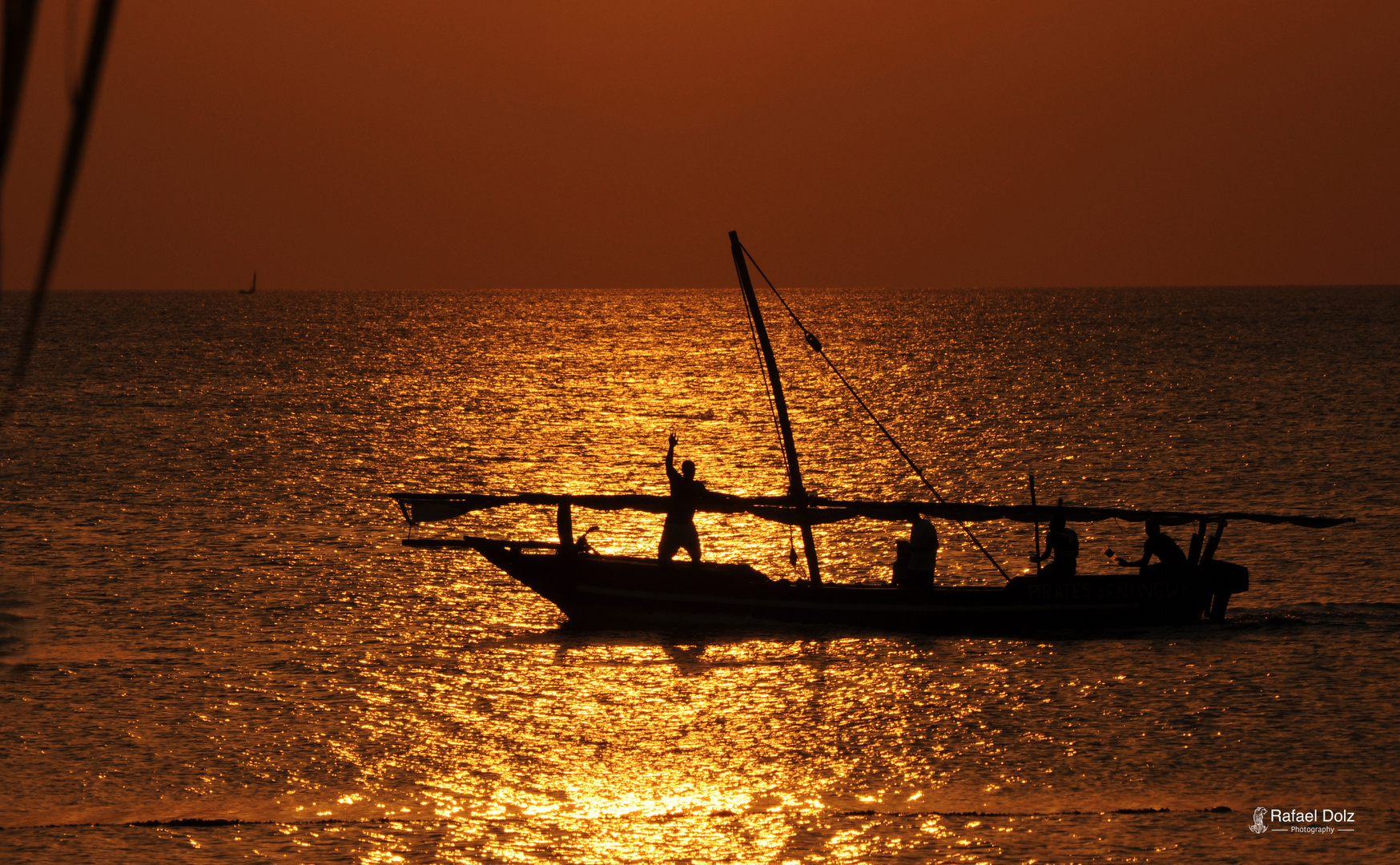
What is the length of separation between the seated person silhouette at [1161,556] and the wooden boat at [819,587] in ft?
0.25

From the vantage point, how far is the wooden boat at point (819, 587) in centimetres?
2325

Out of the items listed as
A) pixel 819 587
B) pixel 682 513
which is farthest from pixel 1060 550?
pixel 682 513

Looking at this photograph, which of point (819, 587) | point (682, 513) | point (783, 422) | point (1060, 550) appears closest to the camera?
point (682, 513)

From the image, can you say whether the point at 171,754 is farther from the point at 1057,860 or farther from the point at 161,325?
the point at 161,325

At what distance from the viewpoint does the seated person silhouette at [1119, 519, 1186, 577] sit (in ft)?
78.3

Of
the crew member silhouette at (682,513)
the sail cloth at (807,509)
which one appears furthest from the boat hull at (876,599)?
the sail cloth at (807,509)

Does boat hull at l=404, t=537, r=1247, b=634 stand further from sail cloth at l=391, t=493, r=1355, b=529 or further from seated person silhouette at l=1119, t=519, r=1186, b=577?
sail cloth at l=391, t=493, r=1355, b=529

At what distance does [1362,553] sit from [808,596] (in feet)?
56.4

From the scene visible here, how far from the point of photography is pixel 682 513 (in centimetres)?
2308

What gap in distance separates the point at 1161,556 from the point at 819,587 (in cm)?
606

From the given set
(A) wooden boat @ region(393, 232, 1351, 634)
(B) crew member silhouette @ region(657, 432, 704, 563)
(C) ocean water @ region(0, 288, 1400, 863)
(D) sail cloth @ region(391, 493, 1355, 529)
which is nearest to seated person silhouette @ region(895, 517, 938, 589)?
(A) wooden boat @ region(393, 232, 1351, 634)

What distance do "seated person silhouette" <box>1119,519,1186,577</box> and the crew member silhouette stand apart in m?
7.30

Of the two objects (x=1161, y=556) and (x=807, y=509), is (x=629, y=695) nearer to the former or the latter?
(x=807, y=509)

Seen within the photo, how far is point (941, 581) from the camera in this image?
30.5m
